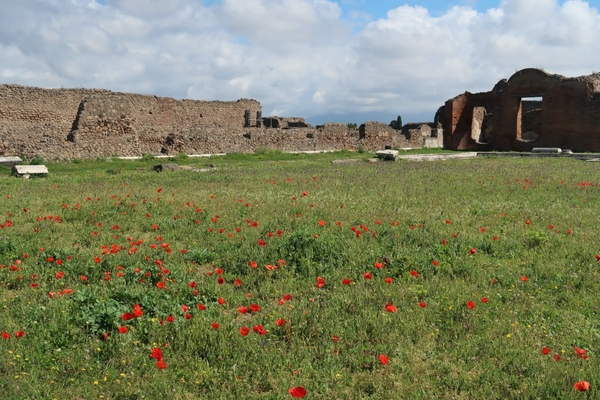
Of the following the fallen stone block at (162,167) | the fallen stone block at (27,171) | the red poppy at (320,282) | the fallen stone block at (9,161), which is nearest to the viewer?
the red poppy at (320,282)

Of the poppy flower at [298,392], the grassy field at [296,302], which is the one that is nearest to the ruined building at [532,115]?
the grassy field at [296,302]

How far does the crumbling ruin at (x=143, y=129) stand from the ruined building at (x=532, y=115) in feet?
12.3

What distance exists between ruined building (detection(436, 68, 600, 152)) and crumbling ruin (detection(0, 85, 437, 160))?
12.3 feet

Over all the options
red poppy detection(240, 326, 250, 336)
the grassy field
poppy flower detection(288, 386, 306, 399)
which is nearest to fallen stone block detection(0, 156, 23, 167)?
the grassy field

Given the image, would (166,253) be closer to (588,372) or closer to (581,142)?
(588,372)

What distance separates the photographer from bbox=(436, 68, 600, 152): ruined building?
30.2 m

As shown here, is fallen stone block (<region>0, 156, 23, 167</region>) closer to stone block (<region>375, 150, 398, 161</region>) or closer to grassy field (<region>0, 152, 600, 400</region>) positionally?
grassy field (<region>0, 152, 600, 400</region>)

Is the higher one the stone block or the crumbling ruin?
the crumbling ruin

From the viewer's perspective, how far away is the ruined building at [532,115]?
30156 mm

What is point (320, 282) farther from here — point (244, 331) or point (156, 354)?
point (156, 354)

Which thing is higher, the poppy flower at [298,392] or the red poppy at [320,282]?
the red poppy at [320,282]

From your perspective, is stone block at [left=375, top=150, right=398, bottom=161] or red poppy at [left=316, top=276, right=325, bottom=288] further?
stone block at [left=375, top=150, right=398, bottom=161]

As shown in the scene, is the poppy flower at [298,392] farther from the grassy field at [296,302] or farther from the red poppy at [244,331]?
the red poppy at [244,331]

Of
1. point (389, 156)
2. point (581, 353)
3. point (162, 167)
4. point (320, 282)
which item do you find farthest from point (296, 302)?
point (389, 156)
